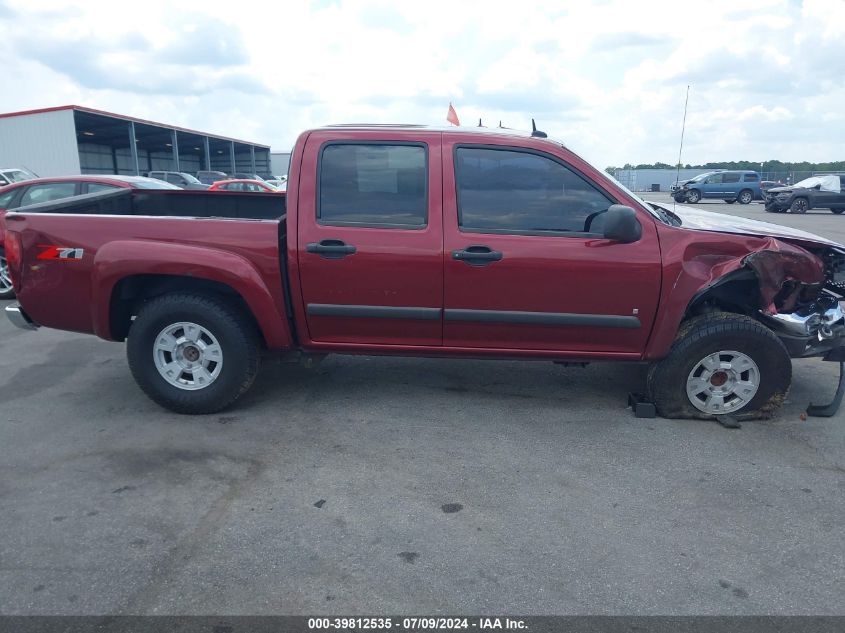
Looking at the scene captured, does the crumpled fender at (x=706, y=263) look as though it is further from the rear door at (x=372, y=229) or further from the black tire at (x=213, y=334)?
the black tire at (x=213, y=334)

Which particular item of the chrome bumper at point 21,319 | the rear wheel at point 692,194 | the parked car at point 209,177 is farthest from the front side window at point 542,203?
the rear wheel at point 692,194

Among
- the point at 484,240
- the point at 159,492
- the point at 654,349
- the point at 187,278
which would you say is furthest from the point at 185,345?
the point at 654,349

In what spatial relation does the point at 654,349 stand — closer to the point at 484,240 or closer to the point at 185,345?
the point at 484,240

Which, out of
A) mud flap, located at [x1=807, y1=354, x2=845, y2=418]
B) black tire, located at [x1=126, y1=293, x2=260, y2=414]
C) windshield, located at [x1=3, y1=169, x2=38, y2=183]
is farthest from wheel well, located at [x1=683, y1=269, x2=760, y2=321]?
windshield, located at [x1=3, y1=169, x2=38, y2=183]

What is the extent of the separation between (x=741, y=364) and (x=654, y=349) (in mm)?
603

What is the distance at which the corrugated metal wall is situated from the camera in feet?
93.0

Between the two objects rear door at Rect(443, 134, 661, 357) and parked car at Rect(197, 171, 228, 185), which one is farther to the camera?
parked car at Rect(197, 171, 228, 185)

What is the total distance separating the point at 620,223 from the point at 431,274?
120 cm

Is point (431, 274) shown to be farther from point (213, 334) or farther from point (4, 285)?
point (4, 285)

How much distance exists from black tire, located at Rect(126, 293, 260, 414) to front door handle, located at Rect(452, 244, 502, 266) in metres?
1.55

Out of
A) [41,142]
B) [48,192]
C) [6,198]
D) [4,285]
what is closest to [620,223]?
[4,285]

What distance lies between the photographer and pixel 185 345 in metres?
4.51

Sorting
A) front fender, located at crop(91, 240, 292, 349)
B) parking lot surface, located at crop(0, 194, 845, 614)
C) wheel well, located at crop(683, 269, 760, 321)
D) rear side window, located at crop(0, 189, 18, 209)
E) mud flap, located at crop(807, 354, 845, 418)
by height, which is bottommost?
parking lot surface, located at crop(0, 194, 845, 614)

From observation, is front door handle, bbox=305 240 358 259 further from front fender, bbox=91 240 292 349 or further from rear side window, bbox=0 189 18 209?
rear side window, bbox=0 189 18 209
